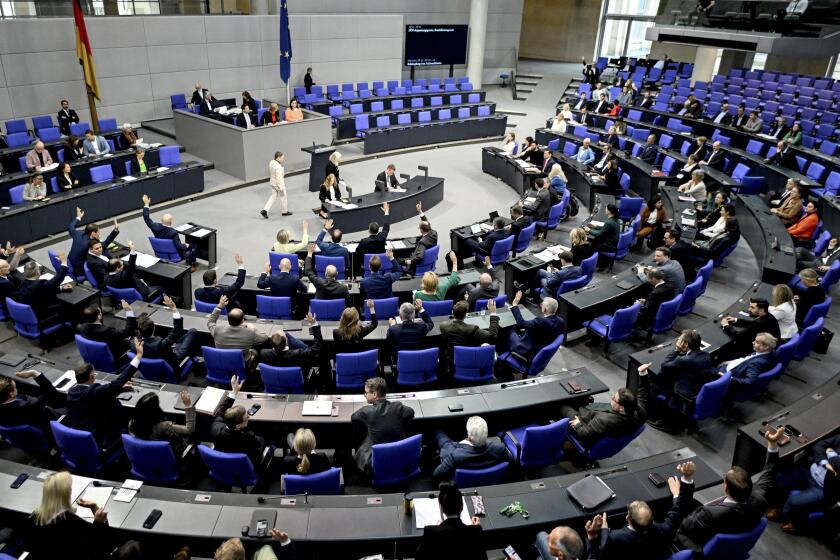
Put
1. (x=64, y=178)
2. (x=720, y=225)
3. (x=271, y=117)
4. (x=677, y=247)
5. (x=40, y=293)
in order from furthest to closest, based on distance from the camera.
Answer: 1. (x=271, y=117)
2. (x=64, y=178)
3. (x=720, y=225)
4. (x=677, y=247)
5. (x=40, y=293)

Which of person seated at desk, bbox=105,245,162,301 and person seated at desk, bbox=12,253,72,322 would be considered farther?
person seated at desk, bbox=105,245,162,301

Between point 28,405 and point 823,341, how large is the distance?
32.0 feet

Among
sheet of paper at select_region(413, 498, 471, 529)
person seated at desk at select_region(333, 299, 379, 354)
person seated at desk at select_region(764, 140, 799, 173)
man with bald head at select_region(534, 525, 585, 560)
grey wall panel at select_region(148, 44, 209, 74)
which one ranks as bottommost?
sheet of paper at select_region(413, 498, 471, 529)

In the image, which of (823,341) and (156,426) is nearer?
(156,426)

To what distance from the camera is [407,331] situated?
23.7 ft

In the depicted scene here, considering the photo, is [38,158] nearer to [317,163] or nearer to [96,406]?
[317,163]

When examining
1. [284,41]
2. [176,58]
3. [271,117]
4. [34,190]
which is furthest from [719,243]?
[176,58]

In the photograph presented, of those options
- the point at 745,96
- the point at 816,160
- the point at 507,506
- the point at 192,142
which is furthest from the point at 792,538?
the point at 745,96

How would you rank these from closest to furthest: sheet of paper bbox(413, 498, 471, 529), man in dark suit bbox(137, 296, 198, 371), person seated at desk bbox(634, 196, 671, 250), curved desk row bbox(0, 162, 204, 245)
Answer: sheet of paper bbox(413, 498, 471, 529) < man in dark suit bbox(137, 296, 198, 371) < curved desk row bbox(0, 162, 204, 245) < person seated at desk bbox(634, 196, 671, 250)

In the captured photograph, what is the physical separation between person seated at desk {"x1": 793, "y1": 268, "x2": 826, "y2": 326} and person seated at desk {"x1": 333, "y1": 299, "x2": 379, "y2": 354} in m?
5.70

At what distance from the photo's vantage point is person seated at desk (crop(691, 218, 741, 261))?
10.3m

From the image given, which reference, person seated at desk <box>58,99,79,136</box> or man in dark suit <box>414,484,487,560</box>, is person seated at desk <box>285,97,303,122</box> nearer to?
person seated at desk <box>58,99,79,136</box>

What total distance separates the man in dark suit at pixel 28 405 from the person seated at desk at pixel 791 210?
1217 centimetres

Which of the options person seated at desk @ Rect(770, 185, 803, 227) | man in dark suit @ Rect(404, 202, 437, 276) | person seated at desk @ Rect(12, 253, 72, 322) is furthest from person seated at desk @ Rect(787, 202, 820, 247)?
person seated at desk @ Rect(12, 253, 72, 322)
